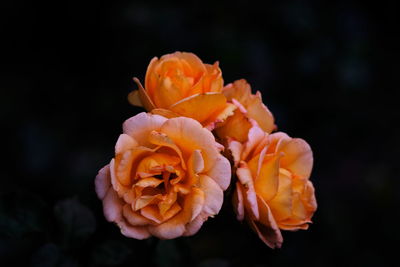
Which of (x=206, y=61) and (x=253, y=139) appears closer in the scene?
(x=253, y=139)

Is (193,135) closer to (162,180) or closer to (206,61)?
(162,180)

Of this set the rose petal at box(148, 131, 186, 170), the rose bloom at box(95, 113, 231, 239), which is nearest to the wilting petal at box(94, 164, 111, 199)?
the rose bloom at box(95, 113, 231, 239)

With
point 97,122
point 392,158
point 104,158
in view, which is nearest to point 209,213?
point 104,158

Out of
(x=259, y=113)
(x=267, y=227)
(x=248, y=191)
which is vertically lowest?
(x=267, y=227)

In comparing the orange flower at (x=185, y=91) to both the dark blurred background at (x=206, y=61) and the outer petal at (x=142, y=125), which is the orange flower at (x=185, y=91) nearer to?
the outer petal at (x=142, y=125)

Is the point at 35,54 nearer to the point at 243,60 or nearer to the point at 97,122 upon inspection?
the point at 97,122

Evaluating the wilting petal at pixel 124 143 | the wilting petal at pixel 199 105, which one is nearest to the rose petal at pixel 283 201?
the wilting petal at pixel 199 105

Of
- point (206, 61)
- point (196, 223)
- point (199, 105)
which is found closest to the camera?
point (196, 223)

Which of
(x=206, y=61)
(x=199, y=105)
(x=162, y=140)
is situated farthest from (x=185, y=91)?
(x=206, y=61)
